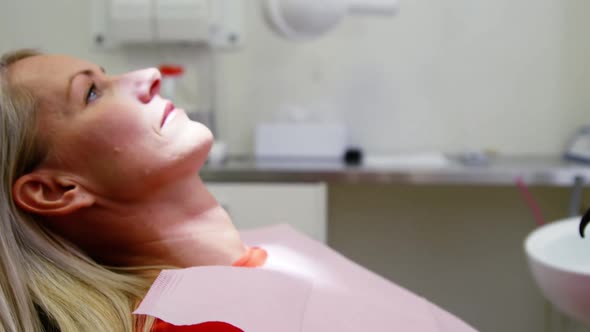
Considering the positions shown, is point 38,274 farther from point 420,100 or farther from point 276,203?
point 420,100

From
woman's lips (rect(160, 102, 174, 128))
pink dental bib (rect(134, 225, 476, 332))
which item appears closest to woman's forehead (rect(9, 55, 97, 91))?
woman's lips (rect(160, 102, 174, 128))

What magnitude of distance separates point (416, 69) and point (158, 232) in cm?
139

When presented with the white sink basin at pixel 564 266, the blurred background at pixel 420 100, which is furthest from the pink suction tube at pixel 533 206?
the white sink basin at pixel 564 266

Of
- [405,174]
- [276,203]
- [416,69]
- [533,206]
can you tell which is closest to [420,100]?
[416,69]

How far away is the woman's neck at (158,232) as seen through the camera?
2.63ft

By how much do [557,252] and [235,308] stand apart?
65cm

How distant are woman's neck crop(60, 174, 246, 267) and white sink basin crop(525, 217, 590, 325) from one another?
0.52 m

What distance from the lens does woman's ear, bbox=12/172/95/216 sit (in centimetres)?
75

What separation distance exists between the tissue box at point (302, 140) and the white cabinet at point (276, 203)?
0.77 ft

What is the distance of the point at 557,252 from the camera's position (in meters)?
1.01

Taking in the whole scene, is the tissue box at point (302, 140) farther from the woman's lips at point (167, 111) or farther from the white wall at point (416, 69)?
the woman's lips at point (167, 111)

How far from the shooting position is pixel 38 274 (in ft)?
2.41

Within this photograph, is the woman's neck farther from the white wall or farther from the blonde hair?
the white wall

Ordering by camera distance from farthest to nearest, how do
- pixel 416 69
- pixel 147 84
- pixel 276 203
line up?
pixel 416 69 → pixel 276 203 → pixel 147 84
